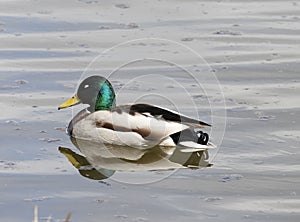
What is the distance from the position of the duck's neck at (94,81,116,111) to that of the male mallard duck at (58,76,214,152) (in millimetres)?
105

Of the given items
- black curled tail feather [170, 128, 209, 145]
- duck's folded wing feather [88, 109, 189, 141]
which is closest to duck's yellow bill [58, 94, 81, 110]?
duck's folded wing feather [88, 109, 189, 141]

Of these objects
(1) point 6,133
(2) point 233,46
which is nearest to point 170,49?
(2) point 233,46

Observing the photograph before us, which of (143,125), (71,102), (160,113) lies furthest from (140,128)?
(71,102)

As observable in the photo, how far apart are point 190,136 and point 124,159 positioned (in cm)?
64

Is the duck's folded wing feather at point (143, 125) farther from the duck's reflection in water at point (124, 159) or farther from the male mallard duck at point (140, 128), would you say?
the duck's reflection in water at point (124, 159)

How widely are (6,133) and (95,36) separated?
336cm

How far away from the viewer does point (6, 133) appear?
31.3 feet

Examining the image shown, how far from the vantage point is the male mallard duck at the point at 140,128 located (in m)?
9.47

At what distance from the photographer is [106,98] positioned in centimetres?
1007

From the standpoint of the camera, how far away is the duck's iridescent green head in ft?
33.0

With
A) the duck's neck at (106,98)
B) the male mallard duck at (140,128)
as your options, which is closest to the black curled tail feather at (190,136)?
the male mallard duck at (140,128)

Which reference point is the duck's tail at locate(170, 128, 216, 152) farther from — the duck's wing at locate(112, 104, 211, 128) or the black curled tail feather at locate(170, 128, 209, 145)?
the duck's wing at locate(112, 104, 211, 128)

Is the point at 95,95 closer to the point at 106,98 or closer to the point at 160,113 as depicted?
the point at 106,98

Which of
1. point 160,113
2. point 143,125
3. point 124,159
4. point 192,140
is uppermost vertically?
point 160,113
